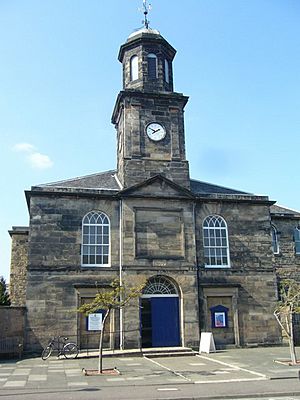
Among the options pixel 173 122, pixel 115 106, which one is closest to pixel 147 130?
pixel 173 122

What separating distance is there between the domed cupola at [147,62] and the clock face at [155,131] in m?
2.15

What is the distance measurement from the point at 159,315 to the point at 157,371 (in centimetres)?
646

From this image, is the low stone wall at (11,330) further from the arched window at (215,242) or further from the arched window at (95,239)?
the arched window at (215,242)

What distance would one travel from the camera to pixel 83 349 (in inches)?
830

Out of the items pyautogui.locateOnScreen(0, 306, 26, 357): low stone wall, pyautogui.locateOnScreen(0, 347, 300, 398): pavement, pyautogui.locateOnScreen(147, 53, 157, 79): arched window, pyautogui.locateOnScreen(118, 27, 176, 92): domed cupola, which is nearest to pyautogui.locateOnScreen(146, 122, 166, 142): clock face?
pyautogui.locateOnScreen(118, 27, 176, 92): domed cupola

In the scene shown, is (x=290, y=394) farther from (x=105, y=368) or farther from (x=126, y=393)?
(x=105, y=368)

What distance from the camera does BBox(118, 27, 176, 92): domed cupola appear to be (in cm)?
2578

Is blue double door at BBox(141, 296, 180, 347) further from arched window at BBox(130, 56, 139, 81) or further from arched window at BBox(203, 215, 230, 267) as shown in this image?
arched window at BBox(130, 56, 139, 81)

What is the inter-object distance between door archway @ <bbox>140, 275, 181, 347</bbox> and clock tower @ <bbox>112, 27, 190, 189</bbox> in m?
5.62

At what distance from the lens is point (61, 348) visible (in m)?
20.4

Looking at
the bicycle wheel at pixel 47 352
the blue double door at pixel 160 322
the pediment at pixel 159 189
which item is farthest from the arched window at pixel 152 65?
the bicycle wheel at pixel 47 352

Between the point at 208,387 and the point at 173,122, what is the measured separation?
52.9 ft

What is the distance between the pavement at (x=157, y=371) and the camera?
43.3 ft

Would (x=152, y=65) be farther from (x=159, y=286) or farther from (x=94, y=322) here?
(x=94, y=322)
